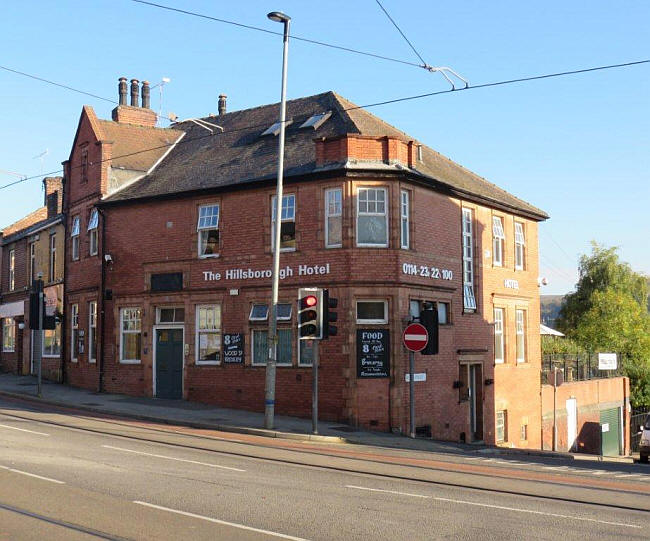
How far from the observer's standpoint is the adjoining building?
3350 centimetres

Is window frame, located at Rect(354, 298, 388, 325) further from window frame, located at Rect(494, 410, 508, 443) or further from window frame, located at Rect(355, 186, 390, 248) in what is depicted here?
window frame, located at Rect(494, 410, 508, 443)

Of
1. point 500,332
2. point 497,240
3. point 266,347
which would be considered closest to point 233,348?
point 266,347

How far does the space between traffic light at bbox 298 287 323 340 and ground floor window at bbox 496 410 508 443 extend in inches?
465

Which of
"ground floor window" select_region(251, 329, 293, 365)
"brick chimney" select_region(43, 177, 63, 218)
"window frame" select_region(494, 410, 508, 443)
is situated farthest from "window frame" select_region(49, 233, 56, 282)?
"window frame" select_region(494, 410, 508, 443)

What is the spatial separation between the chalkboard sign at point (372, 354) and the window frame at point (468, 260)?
490 centimetres

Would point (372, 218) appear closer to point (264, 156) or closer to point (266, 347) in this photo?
point (264, 156)

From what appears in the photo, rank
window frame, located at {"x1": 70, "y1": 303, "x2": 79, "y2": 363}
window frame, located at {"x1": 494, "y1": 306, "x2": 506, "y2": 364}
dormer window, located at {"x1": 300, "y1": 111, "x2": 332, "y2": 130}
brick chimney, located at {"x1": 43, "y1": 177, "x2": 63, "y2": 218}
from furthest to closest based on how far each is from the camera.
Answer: brick chimney, located at {"x1": 43, "y1": 177, "x2": 63, "y2": 218} → window frame, located at {"x1": 70, "y1": 303, "x2": 79, "y2": 363} → window frame, located at {"x1": 494, "y1": 306, "x2": 506, "y2": 364} → dormer window, located at {"x1": 300, "y1": 111, "x2": 332, "y2": 130}

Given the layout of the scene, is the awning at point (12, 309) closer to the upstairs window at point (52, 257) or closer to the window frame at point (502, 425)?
the upstairs window at point (52, 257)

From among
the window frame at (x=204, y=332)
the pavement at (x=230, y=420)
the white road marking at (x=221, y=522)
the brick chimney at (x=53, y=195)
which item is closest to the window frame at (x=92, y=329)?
the pavement at (x=230, y=420)

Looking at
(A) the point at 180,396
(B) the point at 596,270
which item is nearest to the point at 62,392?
(A) the point at 180,396

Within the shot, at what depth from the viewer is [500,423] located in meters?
29.4

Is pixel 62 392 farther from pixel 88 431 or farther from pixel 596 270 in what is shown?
pixel 596 270

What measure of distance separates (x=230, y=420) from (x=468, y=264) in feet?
33.6

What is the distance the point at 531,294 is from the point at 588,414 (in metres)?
9.24
